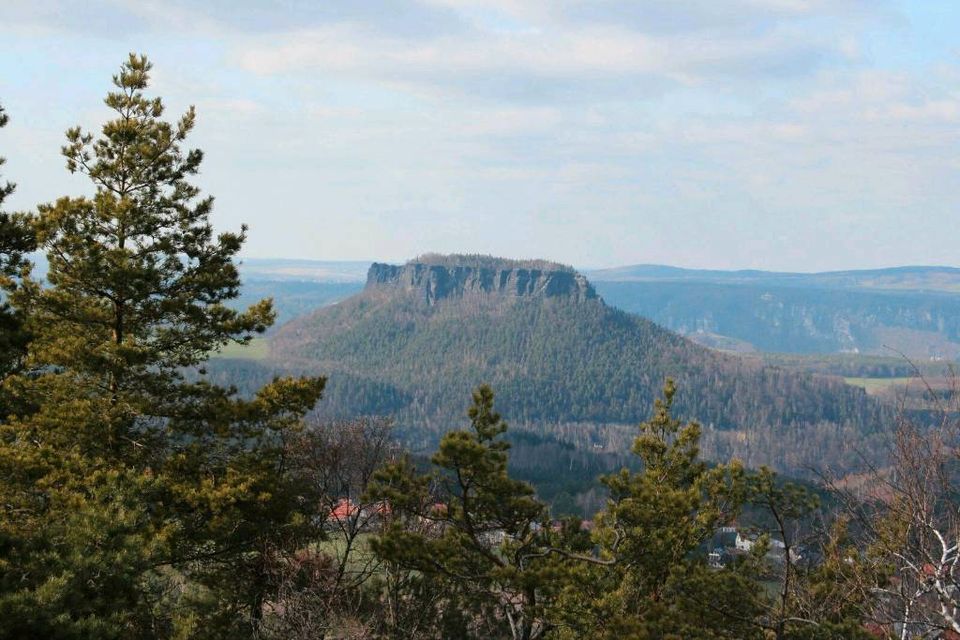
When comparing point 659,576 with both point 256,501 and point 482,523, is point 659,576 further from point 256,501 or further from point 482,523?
point 256,501

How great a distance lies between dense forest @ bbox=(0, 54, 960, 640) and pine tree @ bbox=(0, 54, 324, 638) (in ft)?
0.17

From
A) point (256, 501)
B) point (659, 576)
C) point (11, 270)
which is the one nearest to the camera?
point (659, 576)

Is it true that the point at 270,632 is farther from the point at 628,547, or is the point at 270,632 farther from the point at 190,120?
the point at 190,120

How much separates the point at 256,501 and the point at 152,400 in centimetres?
301

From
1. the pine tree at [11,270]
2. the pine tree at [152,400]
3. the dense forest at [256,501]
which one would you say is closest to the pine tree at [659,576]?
the dense forest at [256,501]

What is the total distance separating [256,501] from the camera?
16781 millimetres

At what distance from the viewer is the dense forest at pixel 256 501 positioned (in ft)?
40.2

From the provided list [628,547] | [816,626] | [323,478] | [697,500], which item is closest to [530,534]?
[628,547]

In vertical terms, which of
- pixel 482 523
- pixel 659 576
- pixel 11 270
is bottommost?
pixel 659 576

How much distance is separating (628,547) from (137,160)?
1184 centimetres

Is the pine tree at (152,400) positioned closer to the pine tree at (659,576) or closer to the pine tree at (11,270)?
the pine tree at (11,270)

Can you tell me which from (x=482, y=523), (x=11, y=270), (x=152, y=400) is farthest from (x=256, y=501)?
(x=11, y=270)

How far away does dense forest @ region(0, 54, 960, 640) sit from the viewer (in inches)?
482

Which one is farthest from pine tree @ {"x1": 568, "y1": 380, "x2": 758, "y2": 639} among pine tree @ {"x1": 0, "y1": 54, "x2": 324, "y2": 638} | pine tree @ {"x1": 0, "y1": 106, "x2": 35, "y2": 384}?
pine tree @ {"x1": 0, "y1": 106, "x2": 35, "y2": 384}
